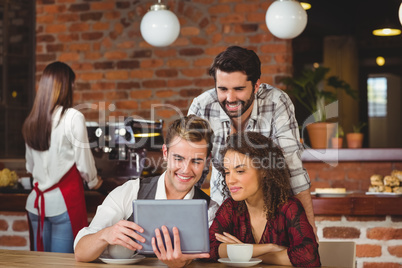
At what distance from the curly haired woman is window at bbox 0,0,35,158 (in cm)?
352

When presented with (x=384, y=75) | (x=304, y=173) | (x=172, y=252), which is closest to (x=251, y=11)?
(x=304, y=173)

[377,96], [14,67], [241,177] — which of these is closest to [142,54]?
[14,67]

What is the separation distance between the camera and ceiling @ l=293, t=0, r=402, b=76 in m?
6.98

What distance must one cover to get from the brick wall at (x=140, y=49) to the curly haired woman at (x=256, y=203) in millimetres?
2347

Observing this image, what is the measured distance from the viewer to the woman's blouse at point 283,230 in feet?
6.07

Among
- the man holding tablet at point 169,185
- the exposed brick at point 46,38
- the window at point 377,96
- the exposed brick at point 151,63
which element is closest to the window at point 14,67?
the exposed brick at point 46,38

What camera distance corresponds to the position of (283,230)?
2.02 metres

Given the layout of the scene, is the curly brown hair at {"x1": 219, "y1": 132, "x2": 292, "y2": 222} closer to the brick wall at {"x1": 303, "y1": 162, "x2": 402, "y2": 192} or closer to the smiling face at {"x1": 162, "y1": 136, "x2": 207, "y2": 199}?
the smiling face at {"x1": 162, "y1": 136, "x2": 207, "y2": 199}

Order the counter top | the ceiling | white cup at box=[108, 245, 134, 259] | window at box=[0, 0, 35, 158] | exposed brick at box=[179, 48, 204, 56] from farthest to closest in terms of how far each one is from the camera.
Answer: the ceiling → window at box=[0, 0, 35, 158] → exposed brick at box=[179, 48, 204, 56] → the counter top → white cup at box=[108, 245, 134, 259]

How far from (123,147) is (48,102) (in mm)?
581

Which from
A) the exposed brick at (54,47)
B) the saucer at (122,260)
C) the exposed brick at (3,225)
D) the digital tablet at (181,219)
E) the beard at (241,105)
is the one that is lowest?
the exposed brick at (3,225)

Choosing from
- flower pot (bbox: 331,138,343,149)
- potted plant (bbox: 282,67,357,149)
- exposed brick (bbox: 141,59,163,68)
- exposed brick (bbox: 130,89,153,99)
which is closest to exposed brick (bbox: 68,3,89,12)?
exposed brick (bbox: 141,59,163,68)

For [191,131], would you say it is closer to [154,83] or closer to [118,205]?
[118,205]

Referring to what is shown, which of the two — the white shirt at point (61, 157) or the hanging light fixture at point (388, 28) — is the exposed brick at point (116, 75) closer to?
the white shirt at point (61, 157)
